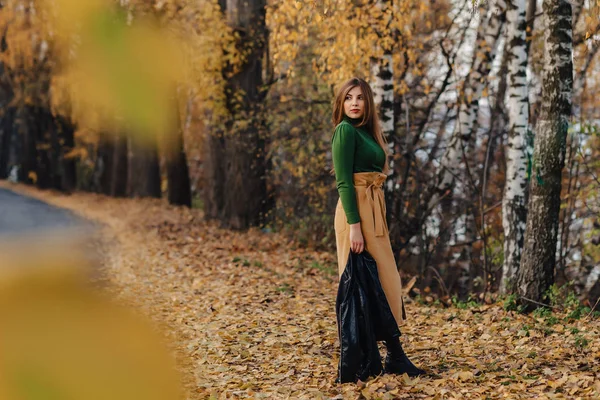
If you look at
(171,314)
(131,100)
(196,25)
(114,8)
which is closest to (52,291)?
(171,314)

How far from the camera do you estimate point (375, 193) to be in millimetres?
5773

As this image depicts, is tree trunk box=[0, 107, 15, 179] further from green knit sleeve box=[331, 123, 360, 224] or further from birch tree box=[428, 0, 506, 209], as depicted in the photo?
green knit sleeve box=[331, 123, 360, 224]

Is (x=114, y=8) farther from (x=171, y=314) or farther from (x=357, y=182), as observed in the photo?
(x=357, y=182)

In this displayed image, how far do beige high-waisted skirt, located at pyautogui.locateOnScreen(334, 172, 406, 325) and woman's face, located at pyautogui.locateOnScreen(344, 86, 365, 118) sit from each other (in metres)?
0.45

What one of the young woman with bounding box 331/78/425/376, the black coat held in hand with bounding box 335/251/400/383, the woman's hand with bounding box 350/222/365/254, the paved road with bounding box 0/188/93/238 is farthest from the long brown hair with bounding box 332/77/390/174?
the paved road with bounding box 0/188/93/238

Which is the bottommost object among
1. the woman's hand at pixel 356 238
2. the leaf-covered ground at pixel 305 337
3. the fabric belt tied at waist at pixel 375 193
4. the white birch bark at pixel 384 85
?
the leaf-covered ground at pixel 305 337

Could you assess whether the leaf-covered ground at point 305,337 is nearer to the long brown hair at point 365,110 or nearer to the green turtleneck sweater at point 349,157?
the green turtleneck sweater at point 349,157

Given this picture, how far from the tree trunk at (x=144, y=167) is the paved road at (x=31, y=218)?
332 cm

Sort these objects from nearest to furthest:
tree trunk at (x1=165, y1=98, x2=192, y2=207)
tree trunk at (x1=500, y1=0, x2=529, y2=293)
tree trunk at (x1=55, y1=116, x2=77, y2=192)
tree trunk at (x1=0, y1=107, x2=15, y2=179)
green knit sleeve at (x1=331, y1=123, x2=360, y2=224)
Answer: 1. green knit sleeve at (x1=331, y1=123, x2=360, y2=224)
2. tree trunk at (x1=500, y1=0, x2=529, y2=293)
3. tree trunk at (x1=165, y1=98, x2=192, y2=207)
4. tree trunk at (x1=55, y1=116, x2=77, y2=192)
5. tree trunk at (x1=0, y1=107, x2=15, y2=179)

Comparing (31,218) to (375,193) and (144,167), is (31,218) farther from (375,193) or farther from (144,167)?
(375,193)

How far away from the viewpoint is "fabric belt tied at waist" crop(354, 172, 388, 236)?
18.8 feet

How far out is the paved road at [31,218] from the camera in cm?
1925

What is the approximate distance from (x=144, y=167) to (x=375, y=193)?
2245 centimetres

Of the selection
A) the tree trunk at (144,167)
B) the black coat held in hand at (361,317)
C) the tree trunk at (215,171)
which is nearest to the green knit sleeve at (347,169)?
the black coat held in hand at (361,317)
